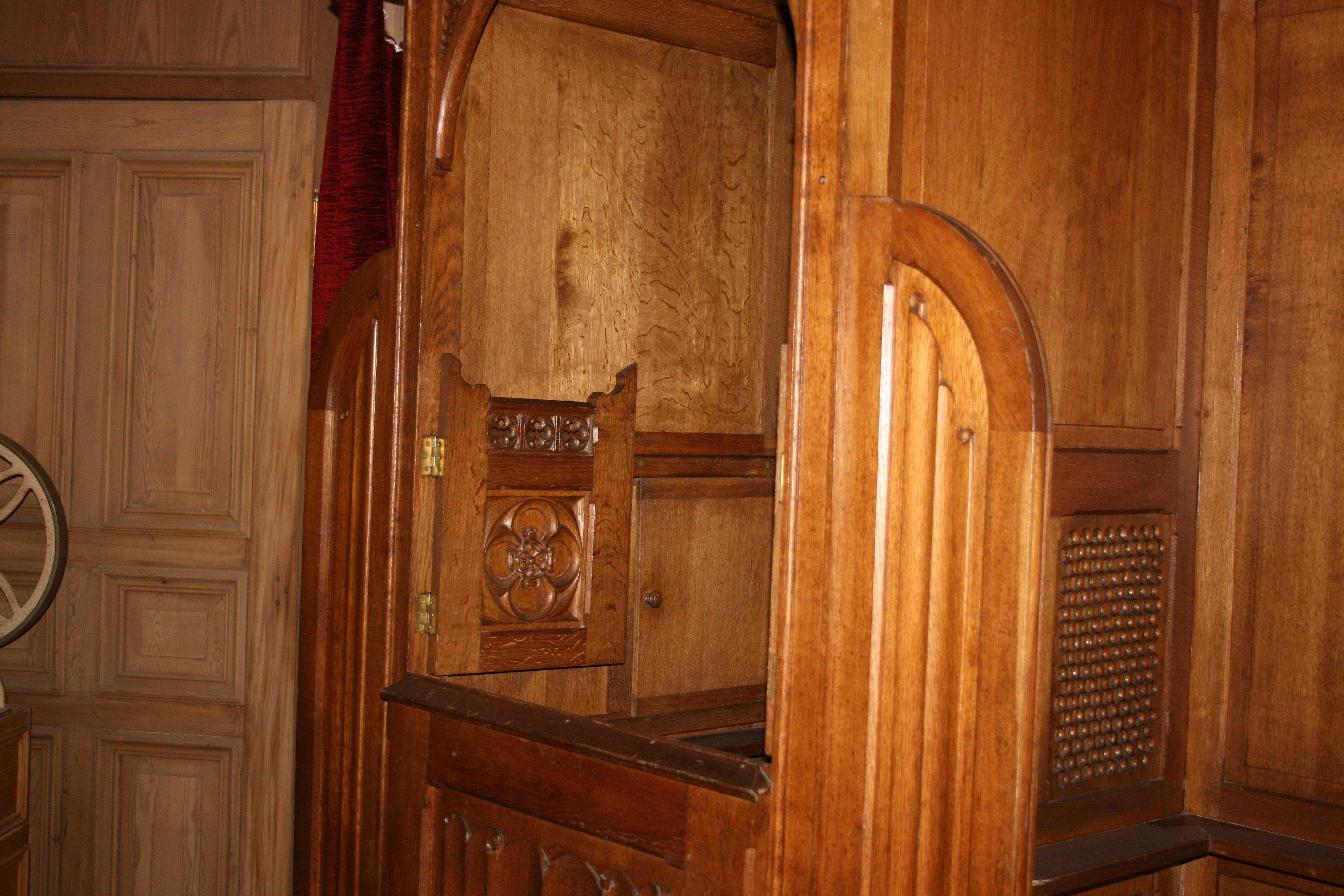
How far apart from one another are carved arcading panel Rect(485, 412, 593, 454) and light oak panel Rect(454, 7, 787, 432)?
0.09 metres

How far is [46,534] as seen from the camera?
299cm

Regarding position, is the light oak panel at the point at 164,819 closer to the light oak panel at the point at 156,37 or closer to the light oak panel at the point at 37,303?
the light oak panel at the point at 37,303

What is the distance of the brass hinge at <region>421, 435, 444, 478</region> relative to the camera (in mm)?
2240

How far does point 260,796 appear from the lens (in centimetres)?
312

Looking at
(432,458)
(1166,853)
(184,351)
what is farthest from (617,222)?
(1166,853)

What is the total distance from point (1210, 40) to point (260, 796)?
287 centimetres

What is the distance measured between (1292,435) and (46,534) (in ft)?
9.49

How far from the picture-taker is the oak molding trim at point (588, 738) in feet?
5.32

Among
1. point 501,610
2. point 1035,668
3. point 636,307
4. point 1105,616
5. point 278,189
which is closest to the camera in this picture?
point 1035,668

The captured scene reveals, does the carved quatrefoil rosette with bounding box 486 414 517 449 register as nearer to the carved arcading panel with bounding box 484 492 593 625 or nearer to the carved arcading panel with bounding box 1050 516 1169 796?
A: the carved arcading panel with bounding box 484 492 593 625

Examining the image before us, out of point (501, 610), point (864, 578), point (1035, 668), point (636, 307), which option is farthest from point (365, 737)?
point (1035, 668)

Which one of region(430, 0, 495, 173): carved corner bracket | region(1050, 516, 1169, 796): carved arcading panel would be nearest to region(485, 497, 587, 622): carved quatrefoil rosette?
region(430, 0, 495, 173): carved corner bracket

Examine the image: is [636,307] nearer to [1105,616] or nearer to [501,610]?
[501,610]

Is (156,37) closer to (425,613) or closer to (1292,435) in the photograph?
(425,613)
